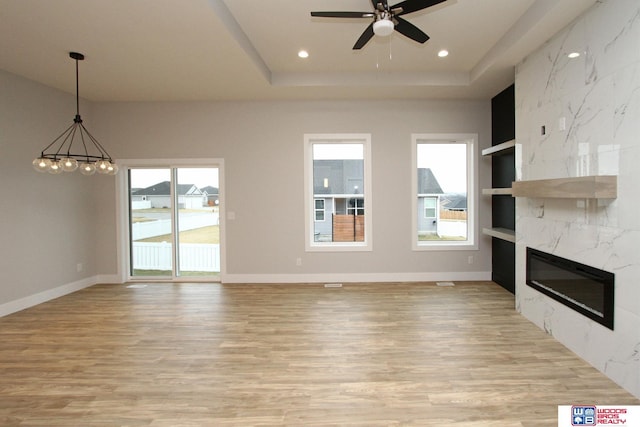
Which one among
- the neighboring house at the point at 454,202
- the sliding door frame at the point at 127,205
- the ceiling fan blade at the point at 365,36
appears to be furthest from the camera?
the neighboring house at the point at 454,202

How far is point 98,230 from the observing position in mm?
5570

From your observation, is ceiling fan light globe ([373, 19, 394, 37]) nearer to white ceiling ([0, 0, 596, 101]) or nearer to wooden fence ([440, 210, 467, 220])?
white ceiling ([0, 0, 596, 101])

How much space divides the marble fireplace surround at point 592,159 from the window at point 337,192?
95.8 inches

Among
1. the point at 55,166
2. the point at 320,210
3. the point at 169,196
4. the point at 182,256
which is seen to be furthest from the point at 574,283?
the point at 169,196

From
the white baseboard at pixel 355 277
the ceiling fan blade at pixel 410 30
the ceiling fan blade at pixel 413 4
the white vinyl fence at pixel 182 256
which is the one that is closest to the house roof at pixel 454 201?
the white baseboard at pixel 355 277

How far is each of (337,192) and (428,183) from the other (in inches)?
61.5

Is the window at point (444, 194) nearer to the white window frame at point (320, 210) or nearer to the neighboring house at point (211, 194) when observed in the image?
the white window frame at point (320, 210)

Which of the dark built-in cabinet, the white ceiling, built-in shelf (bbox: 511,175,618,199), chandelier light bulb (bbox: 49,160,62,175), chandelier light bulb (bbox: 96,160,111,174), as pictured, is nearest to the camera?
built-in shelf (bbox: 511,175,618,199)

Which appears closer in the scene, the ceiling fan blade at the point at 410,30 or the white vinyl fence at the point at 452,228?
the ceiling fan blade at the point at 410,30

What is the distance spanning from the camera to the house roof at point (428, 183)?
5.61 metres

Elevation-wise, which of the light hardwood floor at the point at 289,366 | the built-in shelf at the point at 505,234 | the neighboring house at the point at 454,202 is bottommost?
the light hardwood floor at the point at 289,366

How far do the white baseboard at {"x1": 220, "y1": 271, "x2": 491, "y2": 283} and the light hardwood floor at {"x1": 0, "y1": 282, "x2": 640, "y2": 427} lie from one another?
99cm

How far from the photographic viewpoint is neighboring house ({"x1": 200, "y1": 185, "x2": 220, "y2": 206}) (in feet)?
18.4

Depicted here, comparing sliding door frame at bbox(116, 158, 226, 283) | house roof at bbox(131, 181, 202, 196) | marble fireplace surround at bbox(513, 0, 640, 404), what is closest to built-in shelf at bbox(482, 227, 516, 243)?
marble fireplace surround at bbox(513, 0, 640, 404)
